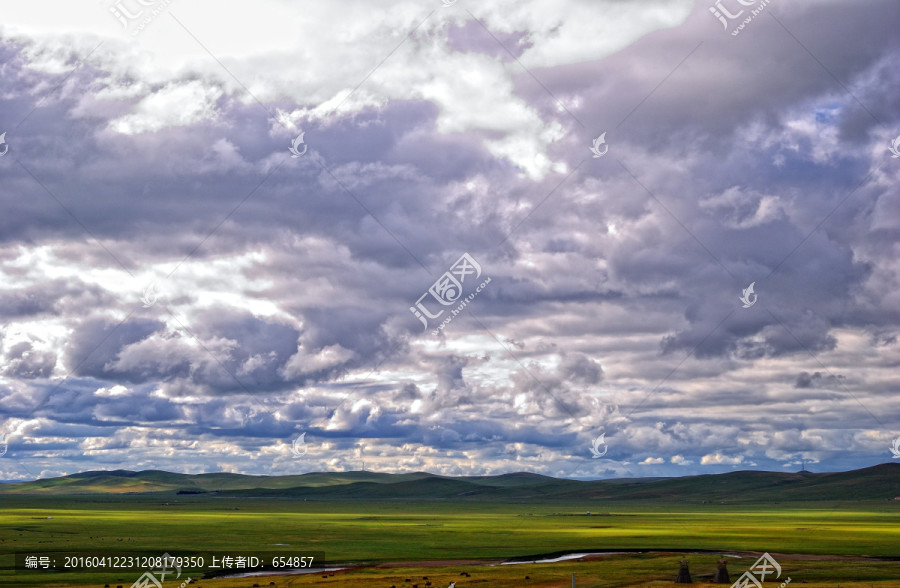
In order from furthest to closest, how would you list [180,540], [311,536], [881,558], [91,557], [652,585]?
[311,536]
[180,540]
[91,557]
[881,558]
[652,585]

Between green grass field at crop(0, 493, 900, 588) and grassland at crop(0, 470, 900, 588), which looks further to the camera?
green grass field at crop(0, 493, 900, 588)

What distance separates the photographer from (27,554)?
385 feet

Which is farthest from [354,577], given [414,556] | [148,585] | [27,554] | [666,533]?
[666,533]

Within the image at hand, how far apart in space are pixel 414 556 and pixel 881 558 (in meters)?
58.4

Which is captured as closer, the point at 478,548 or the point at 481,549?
the point at 481,549

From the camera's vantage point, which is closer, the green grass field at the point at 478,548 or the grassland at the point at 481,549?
the grassland at the point at 481,549

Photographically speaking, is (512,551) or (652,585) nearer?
(652,585)

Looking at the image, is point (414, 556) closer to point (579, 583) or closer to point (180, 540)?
point (579, 583)

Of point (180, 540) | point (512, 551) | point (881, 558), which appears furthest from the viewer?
point (180, 540)

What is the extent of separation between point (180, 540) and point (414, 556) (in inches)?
2113

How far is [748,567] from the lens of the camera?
92875 mm

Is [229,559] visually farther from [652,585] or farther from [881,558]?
[881,558]

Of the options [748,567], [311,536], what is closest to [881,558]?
[748,567]

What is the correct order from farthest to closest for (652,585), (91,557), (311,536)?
(311,536)
(91,557)
(652,585)
